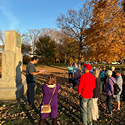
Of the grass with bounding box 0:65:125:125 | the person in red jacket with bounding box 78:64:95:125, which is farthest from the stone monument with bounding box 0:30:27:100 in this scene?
the person in red jacket with bounding box 78:64:95:125

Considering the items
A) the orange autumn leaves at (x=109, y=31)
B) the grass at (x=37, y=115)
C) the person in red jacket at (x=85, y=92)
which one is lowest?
the grass at (x=37, y=115)

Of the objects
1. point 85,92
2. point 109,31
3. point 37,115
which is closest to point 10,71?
point 37,115

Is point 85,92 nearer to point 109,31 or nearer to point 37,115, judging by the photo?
point 37,115

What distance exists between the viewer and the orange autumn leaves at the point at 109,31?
370 inches

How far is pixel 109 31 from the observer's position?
1006 cm

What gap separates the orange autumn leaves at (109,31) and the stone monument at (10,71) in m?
7.71

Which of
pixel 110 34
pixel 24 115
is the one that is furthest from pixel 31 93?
pixel 110 34

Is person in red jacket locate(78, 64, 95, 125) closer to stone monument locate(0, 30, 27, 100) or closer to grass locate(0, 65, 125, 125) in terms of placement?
grass locate(0, 65, 125, 125)

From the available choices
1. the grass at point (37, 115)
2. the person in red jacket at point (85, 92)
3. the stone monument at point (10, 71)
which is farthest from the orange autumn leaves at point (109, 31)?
the stone monument at point (10, 71)

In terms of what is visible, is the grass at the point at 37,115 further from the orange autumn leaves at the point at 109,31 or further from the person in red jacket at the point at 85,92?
the orange autumn leaves at the point at 109,31

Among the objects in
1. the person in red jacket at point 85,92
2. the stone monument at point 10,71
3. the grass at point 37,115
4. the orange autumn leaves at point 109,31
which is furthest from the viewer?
the orange autumn leaves at point 109,31

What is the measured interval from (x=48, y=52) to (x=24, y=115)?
3390cm

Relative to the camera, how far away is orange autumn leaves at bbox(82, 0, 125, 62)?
9.40 meters

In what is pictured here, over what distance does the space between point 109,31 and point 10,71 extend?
905 cm
